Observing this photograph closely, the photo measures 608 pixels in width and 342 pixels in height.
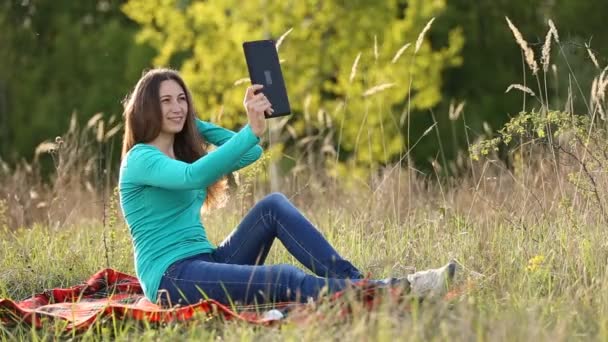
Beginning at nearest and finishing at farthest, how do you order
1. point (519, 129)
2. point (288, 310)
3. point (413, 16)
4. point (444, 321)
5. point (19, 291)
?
point (444, 321)
point (288, 310)
point (519, 129)
point (19, 291)
point (413, 16)

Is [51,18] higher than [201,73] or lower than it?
higher

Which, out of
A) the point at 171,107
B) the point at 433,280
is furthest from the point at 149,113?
the point at 433,280

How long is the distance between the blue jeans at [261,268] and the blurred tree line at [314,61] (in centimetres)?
168

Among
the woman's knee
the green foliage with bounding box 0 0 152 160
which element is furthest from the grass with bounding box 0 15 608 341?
the green foliage with bounding box 0 0 152 160

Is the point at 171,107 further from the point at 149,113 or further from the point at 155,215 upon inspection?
the point at 155,215

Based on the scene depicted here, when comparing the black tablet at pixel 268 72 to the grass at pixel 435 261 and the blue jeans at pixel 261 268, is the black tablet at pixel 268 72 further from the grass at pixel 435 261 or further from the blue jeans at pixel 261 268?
the grass at pixel 435 261

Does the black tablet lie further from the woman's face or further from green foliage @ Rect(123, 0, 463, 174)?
green foliage @ Rect(123, 0, 463, 174)

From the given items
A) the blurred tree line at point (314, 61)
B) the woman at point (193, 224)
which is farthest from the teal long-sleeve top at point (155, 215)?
the blurred tree line at point (314, 61)

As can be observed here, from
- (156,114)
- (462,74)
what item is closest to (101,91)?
(462,74)

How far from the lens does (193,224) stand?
4566mm

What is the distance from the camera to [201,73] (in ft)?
46.3

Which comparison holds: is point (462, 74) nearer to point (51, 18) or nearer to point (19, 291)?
point (51, 18)

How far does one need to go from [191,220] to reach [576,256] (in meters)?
1.58

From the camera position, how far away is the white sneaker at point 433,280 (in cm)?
408
